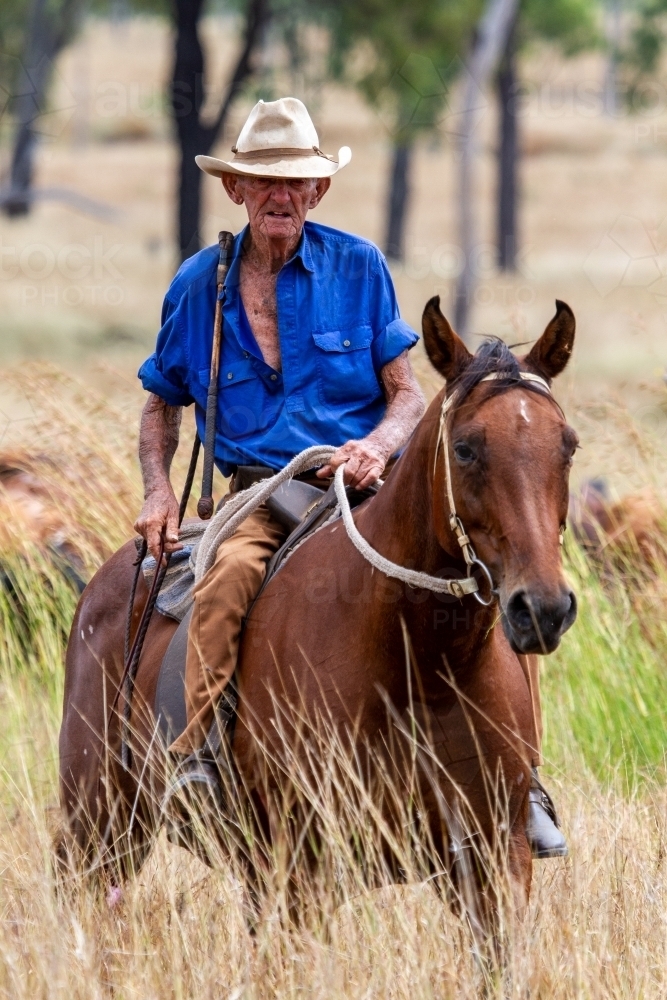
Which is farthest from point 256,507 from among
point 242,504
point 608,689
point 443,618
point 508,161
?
point 508,161

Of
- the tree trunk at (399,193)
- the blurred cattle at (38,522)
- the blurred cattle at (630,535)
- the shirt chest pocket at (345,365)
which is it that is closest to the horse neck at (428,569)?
the shirt chest pocket at (345,365)

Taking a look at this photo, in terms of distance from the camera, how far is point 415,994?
11.3 feet

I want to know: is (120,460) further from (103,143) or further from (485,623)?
(103,143)

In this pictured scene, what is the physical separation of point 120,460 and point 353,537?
3.43 m

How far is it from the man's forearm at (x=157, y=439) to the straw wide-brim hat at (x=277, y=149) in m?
0.82

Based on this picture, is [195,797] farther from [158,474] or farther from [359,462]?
[158,474]

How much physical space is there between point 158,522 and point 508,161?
2757 centimetres

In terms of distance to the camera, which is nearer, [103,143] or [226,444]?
[226,444]

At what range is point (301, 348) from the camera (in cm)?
445

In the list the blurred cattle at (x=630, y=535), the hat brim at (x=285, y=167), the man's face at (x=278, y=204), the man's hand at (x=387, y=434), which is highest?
the hat brim at (x=285, y=167)

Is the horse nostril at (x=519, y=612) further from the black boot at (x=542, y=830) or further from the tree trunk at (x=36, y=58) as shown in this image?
the tree trunk at (x=36, y=58)

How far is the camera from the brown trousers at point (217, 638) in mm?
4051

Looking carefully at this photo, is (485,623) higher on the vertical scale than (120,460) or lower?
higher

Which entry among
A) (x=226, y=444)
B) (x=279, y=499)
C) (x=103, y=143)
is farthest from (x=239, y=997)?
(x=103, y=143)
